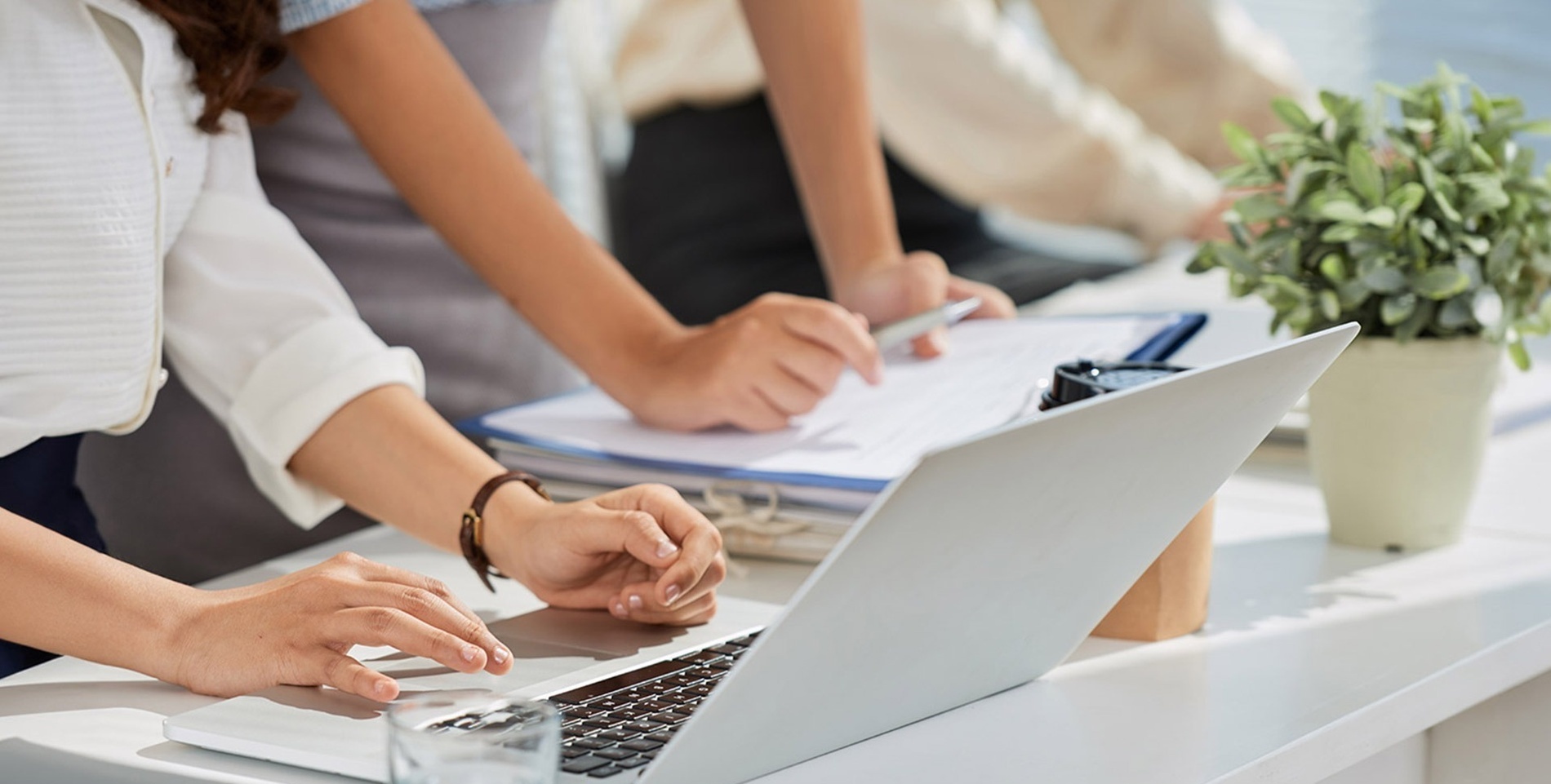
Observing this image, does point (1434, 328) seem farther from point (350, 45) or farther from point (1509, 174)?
point (350, 45)

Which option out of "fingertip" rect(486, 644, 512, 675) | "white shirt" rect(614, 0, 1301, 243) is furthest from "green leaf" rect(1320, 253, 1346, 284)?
"white shirt" rect(614, 0, 1301, 243)

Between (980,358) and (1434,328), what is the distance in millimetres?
275

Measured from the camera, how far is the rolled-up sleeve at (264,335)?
2.71 ft

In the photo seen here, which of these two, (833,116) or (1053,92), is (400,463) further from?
(1053,92)

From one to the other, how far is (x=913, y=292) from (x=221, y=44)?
49cm

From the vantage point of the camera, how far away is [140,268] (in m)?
0.73

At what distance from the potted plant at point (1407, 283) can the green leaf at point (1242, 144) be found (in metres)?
0.02

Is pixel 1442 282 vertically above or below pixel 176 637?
above

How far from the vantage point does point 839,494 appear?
79cm

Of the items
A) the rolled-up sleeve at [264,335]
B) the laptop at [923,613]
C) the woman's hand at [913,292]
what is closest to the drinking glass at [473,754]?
the laptop at [923,613]

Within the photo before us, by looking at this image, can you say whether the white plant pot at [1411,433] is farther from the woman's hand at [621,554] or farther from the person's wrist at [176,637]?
the person's wrist at [176,637]

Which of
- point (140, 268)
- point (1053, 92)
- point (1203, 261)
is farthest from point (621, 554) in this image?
point (1053, 92)

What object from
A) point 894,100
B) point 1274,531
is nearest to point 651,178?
point 894,100

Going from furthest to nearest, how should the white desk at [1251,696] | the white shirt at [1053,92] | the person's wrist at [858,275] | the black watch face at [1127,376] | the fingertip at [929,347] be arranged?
the white shirt at [1053,92], the person's wrist at [858,275], the fingertip at [929,347], the black watch face at [1127,376], the white desk at [1251,696]
